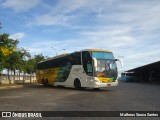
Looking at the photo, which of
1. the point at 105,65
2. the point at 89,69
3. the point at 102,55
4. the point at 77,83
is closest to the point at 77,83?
the point at 77,83

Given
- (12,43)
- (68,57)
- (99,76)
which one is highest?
(12,43)

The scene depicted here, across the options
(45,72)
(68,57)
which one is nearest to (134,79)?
(45,72)

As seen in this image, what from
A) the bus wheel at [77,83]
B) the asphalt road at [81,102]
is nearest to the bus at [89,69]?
the bus wheel at [77,83]

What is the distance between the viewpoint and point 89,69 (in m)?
24.6

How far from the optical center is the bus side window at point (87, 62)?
24.4 m

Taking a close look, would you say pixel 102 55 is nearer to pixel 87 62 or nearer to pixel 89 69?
pixel 87 62

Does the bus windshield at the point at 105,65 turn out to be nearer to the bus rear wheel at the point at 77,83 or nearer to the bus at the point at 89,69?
the bus at the point at 89,69

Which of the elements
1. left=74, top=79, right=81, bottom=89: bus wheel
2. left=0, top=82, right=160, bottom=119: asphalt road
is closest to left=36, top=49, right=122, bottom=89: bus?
left=74, top=79, right=81, bottom=89: bus wheel

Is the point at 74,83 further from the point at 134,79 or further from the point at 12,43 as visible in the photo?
the point at 134,79

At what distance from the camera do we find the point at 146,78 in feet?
240

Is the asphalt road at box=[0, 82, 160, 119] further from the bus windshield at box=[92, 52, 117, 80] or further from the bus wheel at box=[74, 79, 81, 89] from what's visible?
the bus wheel at box=[74, 79, 81, 89]

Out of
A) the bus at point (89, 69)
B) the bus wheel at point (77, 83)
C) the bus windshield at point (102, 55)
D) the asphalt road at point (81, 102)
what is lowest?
the asphalt road at point (81, 102)

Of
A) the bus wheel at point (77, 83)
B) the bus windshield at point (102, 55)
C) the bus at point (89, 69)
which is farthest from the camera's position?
the bus wheel at point (77, 83)

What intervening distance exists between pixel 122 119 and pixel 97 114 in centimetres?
130
